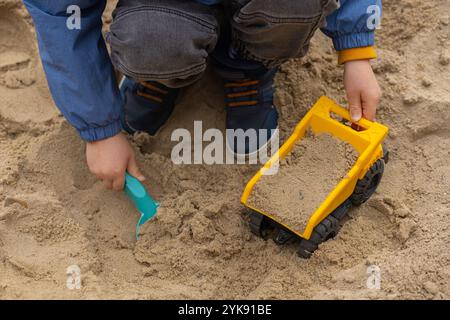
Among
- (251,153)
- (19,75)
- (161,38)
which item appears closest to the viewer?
(161,38)

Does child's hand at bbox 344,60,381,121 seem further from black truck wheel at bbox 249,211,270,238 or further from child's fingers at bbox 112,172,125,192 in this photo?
child's fingers at bbox 112,172,125,192

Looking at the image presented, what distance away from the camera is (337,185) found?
119 cm

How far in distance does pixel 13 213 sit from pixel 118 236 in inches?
9.2

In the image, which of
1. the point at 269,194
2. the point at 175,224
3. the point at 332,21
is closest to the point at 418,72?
the point at 332,21

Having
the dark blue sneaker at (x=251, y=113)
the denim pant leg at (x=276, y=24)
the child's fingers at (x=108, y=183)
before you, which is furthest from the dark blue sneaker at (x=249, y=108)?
the child's fingers at (x=108, y=183)

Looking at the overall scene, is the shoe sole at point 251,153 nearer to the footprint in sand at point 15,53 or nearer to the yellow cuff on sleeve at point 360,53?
the yellow cuff on sleeve at point 360,53

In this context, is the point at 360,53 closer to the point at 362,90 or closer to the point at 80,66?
the point at 362,90

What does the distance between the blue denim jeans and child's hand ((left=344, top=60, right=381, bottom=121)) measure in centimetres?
14

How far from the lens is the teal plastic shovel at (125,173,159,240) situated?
1310mm

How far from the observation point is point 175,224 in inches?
51.0

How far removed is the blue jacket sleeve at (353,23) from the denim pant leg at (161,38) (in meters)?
0.28

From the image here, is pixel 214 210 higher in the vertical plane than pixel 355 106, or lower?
lower

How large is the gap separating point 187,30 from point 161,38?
60 mm

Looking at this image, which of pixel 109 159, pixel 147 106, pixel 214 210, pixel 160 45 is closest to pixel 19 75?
pixel 147 106
